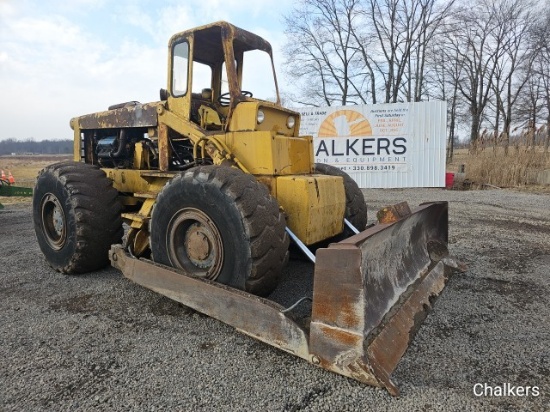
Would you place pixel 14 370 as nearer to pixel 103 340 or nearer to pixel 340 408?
pixel 103 340

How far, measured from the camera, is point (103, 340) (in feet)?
9.34

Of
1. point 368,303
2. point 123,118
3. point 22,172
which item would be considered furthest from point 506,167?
point 22,172

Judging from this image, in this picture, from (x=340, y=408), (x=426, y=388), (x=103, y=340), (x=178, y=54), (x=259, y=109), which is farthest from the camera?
(x=178, y=54)

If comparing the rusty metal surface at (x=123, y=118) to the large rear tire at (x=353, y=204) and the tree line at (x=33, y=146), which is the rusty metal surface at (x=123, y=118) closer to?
the large rear tire at (x=353, y=204)

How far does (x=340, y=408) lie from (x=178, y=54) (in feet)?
12.0

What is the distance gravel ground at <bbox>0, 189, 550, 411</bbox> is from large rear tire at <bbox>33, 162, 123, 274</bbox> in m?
0.27

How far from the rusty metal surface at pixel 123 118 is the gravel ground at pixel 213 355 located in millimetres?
1829

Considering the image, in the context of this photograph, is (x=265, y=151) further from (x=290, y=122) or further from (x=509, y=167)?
(x=509, y=167)

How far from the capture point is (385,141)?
13711 mm

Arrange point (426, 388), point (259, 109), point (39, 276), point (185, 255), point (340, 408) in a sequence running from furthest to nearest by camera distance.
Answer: point (39, 276)
point (259, 109)
point (185, 255)
point (426, 388)
point (340, 408)

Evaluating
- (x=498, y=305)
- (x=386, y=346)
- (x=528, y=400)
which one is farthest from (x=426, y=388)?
(x=498, y=305)

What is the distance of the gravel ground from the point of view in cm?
212

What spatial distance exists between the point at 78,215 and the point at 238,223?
2182 mm

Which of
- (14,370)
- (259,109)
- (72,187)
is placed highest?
(259,109)
